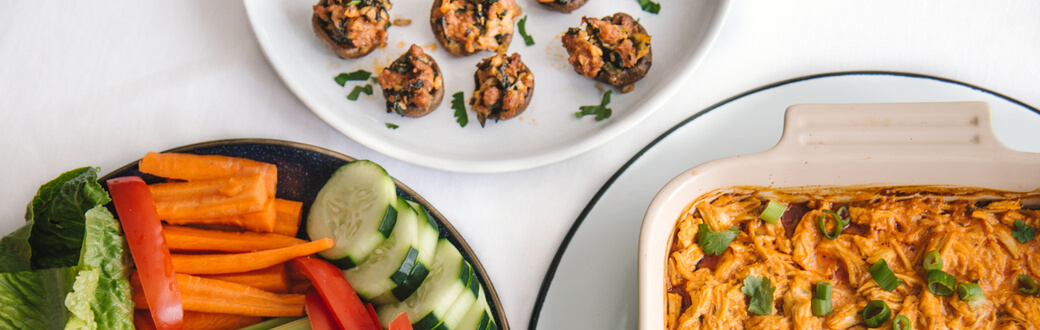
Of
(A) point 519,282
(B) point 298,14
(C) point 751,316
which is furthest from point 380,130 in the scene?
(C) point 751,316

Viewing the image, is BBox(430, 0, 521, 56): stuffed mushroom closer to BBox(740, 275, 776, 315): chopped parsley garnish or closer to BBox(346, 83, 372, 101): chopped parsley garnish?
BBox(346, 83, 372, 101): chopped parsley garnish

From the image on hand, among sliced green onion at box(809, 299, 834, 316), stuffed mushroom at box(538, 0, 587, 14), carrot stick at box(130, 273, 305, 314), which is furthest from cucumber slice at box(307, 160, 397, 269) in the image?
sliced green onion at box(809, 299, 834, 316)

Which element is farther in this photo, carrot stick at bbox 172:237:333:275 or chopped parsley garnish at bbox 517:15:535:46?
chopped parsley garnish at bbox 517:15:535:46

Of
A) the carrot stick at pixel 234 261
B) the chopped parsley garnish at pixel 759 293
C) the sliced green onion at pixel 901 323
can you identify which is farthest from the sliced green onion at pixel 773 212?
the carrot stick at pixel 234 261

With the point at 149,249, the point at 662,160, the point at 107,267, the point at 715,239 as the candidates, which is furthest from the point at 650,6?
the point at 107,267

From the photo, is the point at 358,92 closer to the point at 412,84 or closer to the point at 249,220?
the point at 412,84

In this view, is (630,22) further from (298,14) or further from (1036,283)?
(1036,283)
